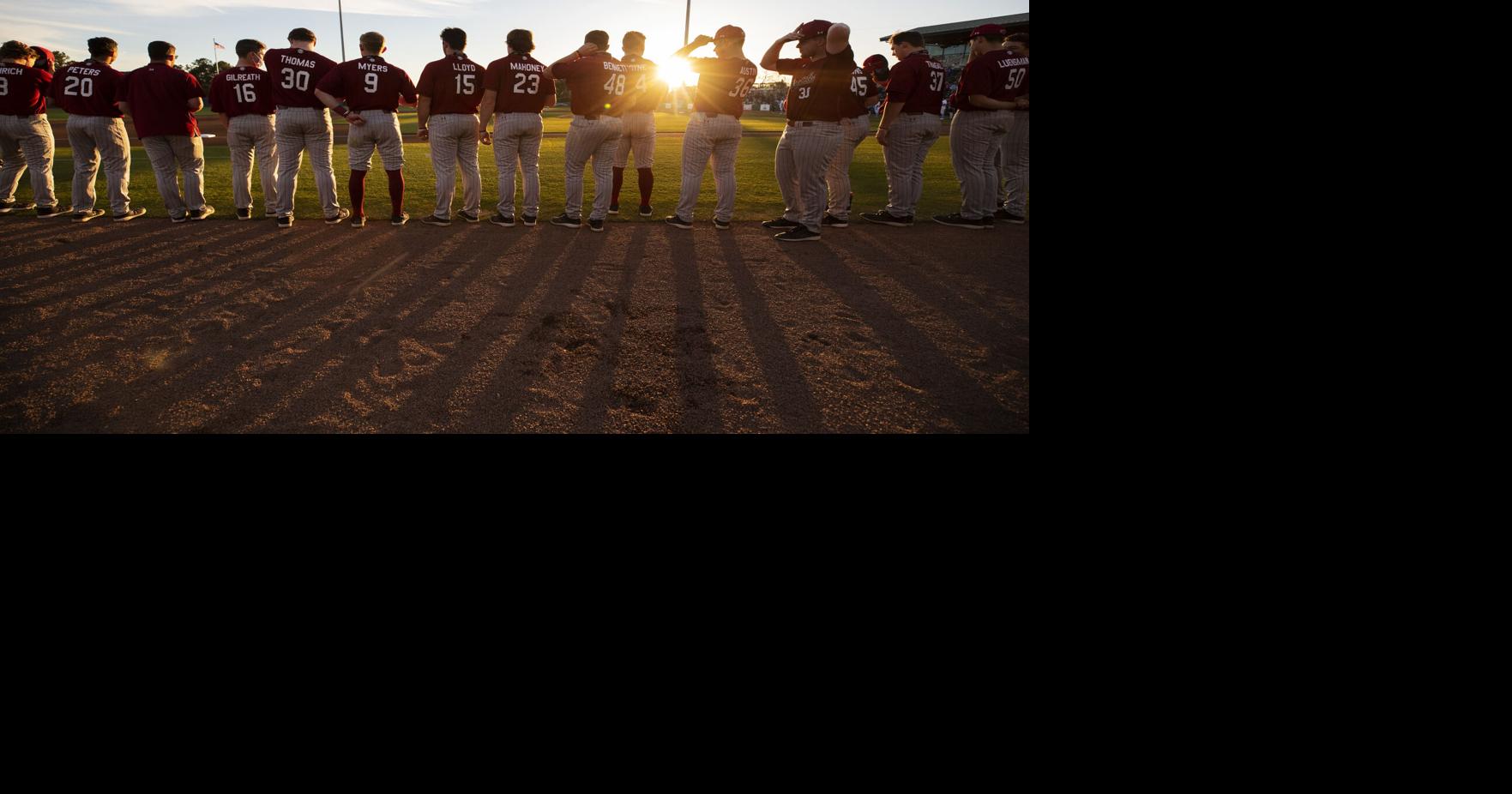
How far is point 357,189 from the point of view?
8.77m

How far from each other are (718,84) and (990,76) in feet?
10.8

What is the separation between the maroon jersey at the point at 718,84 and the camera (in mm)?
8641

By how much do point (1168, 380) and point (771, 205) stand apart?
10335mm

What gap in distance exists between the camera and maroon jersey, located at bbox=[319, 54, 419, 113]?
331 inches

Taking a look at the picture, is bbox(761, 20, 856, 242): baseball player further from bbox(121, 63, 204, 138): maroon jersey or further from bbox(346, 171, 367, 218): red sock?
bbox(121, 63, 204, 138): maroon jersey

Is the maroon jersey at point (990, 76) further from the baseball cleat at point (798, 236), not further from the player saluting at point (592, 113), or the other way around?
the player saluting at point (592, 113)

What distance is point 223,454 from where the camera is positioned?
141cm

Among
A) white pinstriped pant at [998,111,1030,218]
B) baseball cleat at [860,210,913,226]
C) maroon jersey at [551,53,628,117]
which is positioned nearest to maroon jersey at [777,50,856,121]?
baseball cleat at [860,210,913,226]

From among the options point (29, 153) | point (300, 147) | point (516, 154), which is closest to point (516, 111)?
point (516, 154)

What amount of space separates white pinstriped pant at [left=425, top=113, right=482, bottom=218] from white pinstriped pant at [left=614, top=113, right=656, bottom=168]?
1772mm

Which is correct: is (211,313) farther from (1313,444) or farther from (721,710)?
(1313,444)

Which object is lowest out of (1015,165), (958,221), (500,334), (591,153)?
(500,334)

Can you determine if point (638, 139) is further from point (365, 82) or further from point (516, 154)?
point (365, 82)

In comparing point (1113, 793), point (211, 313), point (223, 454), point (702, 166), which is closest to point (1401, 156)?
point (1113, 793)
